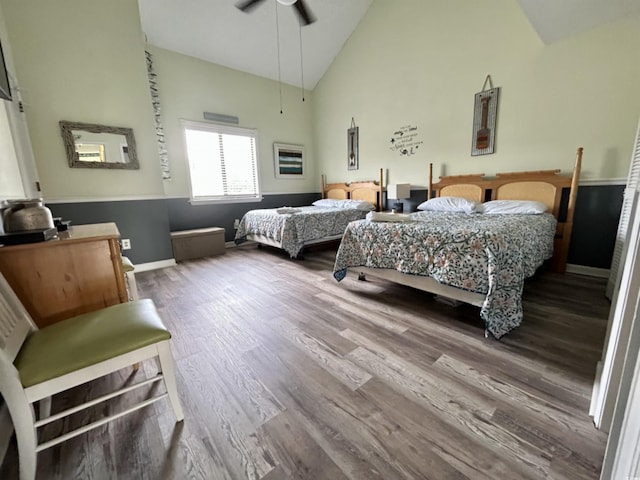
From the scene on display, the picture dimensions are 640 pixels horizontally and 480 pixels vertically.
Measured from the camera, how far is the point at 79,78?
2891mm

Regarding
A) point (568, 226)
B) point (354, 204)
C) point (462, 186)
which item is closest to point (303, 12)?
point (354, 204)

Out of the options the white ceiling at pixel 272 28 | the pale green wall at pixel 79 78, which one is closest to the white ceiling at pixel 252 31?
the white ceiling at pixel 272 28

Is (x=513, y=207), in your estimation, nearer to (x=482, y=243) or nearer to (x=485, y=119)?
(x=485, y=119)

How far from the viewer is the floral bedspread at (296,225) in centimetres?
377

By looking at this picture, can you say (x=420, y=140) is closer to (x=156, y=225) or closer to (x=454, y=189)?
(x=454, y=189)

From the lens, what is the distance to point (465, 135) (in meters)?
3.61

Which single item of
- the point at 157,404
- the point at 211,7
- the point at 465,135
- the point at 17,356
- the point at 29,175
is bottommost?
the point at 157,404

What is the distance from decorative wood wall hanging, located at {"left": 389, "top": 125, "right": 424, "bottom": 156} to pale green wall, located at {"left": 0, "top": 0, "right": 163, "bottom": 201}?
360cm

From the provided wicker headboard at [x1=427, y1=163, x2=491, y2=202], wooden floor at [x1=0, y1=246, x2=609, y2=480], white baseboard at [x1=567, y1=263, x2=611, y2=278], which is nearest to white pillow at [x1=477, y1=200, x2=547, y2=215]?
wicker headboard at [x1=427, y1=163, x2=491, y2=202]

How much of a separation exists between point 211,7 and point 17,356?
4537mm

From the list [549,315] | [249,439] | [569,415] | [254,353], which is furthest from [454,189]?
[249,439]

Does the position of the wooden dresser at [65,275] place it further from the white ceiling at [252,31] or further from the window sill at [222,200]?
the white ceiling at [252,31]

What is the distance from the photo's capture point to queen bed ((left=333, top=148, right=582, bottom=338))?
174 cm

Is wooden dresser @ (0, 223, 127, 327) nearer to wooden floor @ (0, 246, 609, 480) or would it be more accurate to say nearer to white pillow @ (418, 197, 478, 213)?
wooden floor @ (0, 246, 609, 480)
